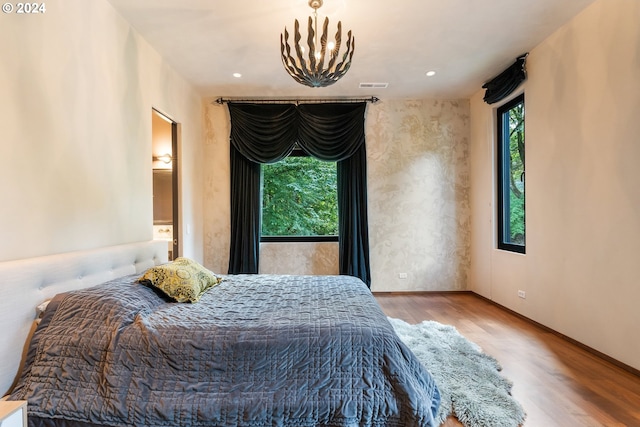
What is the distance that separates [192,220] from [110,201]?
164cm

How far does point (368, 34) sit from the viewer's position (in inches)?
110

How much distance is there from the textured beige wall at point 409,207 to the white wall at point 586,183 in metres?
1.12

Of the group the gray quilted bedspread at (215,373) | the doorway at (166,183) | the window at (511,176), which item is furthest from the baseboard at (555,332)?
the doorway at (166,183)

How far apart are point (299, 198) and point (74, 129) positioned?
2938mm

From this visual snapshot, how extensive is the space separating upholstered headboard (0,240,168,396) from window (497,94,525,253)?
162 inches

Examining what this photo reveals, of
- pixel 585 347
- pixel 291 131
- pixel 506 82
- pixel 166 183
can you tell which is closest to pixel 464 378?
pixel 585 347

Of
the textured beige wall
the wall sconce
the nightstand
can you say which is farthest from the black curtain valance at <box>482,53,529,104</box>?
the nightstand

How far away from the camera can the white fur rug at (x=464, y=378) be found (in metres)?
1.71

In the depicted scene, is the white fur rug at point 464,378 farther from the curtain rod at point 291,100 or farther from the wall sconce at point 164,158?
the wall sconce at point 164,158

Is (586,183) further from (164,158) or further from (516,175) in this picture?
(164,158)

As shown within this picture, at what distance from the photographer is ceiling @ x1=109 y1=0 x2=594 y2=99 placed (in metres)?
2.41

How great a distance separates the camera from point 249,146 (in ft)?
14.0

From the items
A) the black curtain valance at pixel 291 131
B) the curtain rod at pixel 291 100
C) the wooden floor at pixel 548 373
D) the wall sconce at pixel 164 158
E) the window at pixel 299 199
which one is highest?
the curtain rod at pixel 291 100

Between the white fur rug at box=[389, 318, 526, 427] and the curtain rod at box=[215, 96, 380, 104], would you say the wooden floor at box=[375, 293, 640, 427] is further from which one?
the curtain rod at box=[215, 96, 380, 104]
